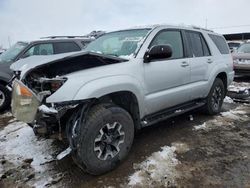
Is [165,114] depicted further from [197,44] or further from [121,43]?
[197,44]

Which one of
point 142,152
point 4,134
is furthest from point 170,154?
point 4,134

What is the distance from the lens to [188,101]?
4.95 meters

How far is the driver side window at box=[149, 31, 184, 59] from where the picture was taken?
421 cm

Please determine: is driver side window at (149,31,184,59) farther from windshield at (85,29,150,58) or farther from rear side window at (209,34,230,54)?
rear side window at (209,34,230,54)

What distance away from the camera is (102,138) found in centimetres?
324

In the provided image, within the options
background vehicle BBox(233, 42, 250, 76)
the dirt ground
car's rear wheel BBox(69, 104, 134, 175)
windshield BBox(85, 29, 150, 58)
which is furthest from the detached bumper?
background vehicle BBox(233, 42, 250, 76)

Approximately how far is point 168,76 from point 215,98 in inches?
87.4

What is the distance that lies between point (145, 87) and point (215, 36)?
299 centimetres

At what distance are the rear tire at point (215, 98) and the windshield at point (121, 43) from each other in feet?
7.68

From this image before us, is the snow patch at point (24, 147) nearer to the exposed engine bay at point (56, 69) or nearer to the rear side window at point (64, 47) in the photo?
the exposed engine bay at point (56, 69)

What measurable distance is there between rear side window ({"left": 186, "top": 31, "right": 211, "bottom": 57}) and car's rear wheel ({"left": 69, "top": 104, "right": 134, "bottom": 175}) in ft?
7.24

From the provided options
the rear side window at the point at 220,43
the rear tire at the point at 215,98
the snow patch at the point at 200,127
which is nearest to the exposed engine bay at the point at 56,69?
the snow patch at the point at 200,127

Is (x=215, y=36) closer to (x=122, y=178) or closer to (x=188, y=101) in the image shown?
(x=188, y=101)

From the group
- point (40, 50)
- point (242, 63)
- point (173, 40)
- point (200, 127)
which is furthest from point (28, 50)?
point (242, 63)
